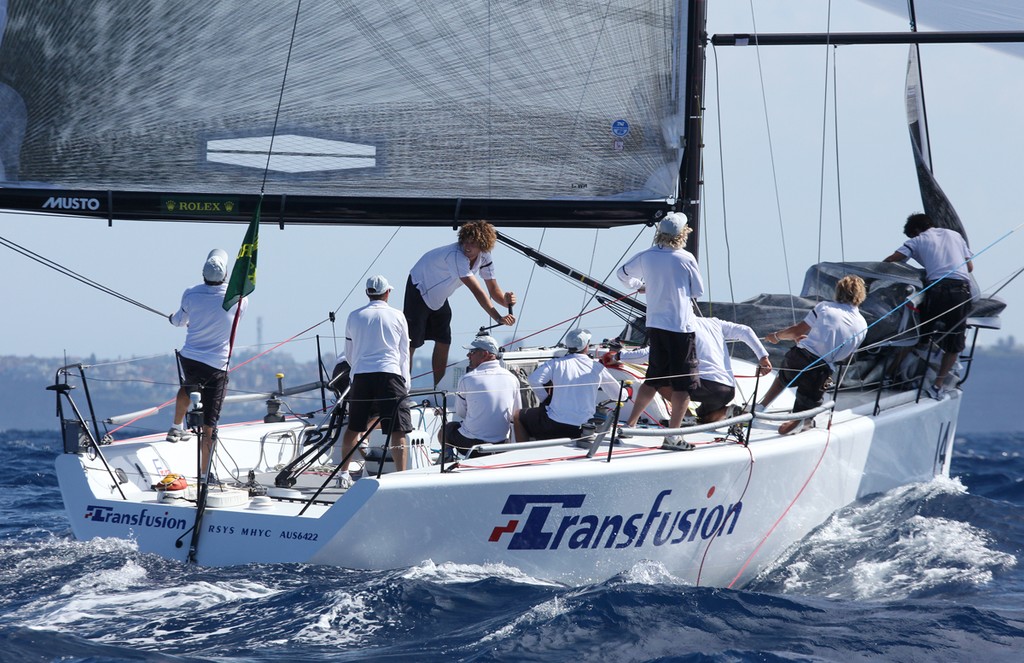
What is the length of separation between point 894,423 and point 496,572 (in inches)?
141

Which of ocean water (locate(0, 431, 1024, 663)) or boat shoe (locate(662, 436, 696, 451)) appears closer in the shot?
ocean water (locate(0, 431, 1024, 663))

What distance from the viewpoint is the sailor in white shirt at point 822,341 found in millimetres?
7054

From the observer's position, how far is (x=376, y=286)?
614 cm

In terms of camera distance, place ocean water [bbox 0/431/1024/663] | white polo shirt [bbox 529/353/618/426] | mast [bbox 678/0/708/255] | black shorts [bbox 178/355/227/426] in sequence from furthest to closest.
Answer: mast [bbox 678/0/708/255] < white polo shirt [bbox 529/353/618/426] < black shorts [bbox 178/355/227/426] < ocean water [bbox 0/431/1024/663]

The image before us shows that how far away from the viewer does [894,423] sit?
7797mm

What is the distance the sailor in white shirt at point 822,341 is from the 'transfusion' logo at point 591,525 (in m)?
1.26

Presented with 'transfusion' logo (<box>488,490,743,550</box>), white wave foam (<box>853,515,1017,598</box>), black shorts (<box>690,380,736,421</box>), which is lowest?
white wave foam (<box>853,515,1017,598</box>)

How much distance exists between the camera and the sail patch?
7.20 meters

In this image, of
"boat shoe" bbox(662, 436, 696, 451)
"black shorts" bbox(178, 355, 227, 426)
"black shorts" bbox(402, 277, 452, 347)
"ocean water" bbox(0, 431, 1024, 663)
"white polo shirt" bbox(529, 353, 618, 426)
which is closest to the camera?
"ocean water" bbox(0, 431, 1024, 663)

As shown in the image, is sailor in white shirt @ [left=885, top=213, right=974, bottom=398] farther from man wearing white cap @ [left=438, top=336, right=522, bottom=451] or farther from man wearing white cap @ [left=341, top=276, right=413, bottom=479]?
man wearing white cap @ [left=341, top=276, right=413, bottom=479]

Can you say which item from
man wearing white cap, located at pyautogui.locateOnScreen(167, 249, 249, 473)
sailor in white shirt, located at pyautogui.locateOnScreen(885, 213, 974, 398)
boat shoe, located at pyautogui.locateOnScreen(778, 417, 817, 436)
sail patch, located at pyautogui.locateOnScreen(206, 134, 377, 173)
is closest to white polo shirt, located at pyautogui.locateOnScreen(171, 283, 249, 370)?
man wearing white cap, located at pyautogui.locateOnScreen(167, 249, 249, 473)

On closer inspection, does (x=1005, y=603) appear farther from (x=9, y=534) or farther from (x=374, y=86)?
(x=9, y=534)

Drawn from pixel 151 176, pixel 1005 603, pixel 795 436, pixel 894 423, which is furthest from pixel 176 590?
pixel 894 423

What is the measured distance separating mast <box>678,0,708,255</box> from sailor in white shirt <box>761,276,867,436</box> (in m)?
1.28
